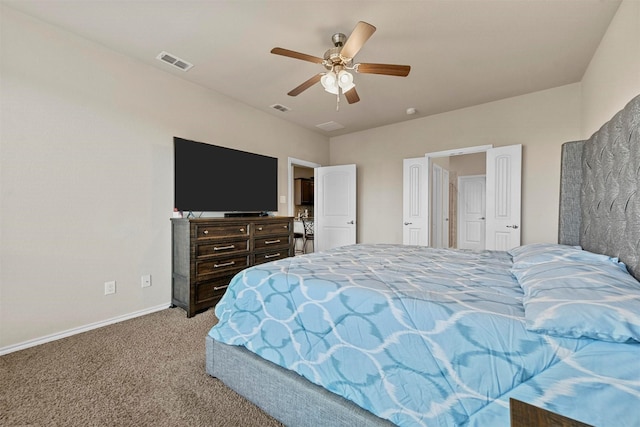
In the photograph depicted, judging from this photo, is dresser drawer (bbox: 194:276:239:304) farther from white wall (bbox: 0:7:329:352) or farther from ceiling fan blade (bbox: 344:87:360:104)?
ceiling fan blade (bbox: 344:87:360:104)

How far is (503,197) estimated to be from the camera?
3.69 meters

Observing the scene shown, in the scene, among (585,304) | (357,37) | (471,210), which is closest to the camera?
(585,304)

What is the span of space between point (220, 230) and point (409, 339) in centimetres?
250

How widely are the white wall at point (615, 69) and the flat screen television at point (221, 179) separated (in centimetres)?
365

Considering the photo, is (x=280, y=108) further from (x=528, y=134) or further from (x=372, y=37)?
(x=528, y=134)

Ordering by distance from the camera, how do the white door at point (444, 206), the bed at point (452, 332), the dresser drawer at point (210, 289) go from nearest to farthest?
the bed at point (452, 332) < the dresser drawer at point (210, 289) < the white door at point (444, 206)

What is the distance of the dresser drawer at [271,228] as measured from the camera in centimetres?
347

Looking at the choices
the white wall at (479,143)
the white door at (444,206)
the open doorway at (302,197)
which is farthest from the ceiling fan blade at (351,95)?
the open doorway at (302,197)

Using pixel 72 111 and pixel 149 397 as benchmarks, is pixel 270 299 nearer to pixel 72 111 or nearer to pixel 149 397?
pixel 149 397

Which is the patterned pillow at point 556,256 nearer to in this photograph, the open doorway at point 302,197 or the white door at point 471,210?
the white door at point 471,210

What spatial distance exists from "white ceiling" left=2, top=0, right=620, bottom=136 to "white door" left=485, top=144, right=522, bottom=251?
86cm

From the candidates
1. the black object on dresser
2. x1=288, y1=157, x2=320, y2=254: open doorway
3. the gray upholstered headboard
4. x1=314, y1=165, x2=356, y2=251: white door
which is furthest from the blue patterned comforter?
x1=288, y1=157, x2=320, y2=254: open doorway

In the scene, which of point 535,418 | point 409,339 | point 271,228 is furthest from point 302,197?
point 535,418

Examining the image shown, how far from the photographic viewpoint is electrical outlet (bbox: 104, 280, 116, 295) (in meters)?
2.65
